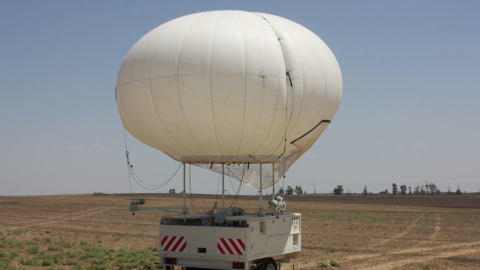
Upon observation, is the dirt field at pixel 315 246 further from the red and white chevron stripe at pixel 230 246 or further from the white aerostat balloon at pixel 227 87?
the white aerostat balloon at pixel 227 87

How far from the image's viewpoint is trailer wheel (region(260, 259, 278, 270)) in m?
12.8

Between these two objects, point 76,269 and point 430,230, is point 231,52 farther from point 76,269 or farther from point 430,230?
point 430,230

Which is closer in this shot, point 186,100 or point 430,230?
point 186,100

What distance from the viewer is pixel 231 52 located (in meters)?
12.1

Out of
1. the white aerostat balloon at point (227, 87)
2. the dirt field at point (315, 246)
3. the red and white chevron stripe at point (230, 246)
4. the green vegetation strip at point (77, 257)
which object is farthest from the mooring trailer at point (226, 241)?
the green vegetation strip at point (77, 257)

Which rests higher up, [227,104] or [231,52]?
[231,52]

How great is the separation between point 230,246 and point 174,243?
1.44 meters

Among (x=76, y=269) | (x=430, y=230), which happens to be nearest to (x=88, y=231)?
(x=76, y=269)

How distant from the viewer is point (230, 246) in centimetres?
1222

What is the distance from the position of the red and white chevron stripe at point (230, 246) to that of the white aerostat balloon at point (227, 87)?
2.12 metres

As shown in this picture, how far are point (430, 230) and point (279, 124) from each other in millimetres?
21789

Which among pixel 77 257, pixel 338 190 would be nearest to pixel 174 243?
pixel 77 257

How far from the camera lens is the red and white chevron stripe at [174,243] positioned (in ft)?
41.9

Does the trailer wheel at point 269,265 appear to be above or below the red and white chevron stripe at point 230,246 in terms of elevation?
below
